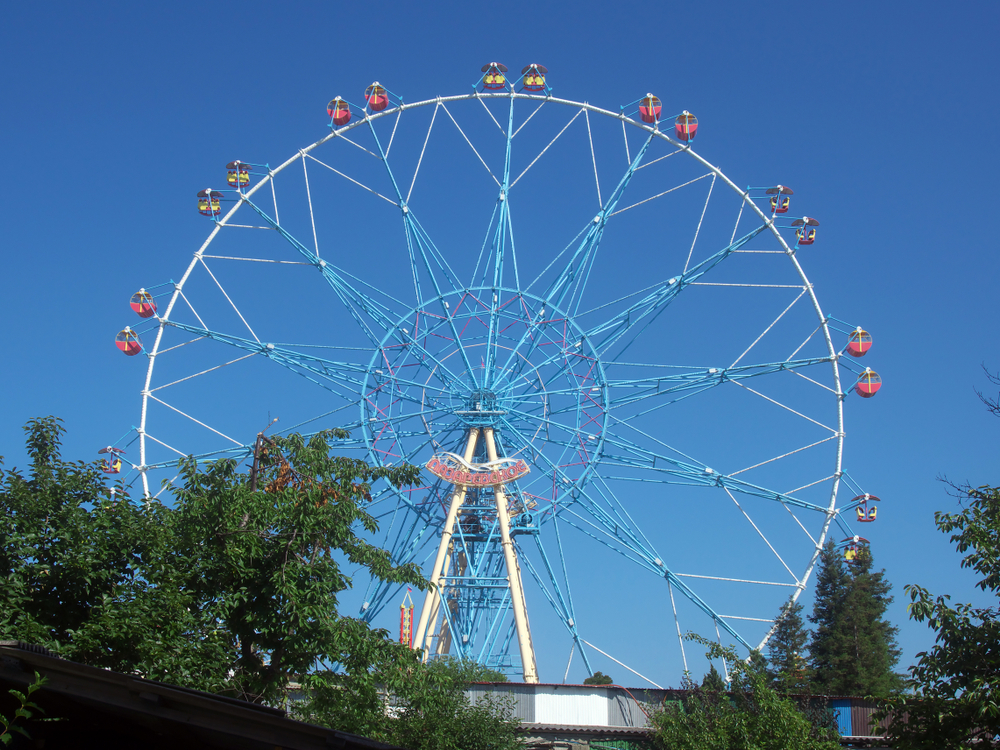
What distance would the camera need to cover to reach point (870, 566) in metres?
49.1

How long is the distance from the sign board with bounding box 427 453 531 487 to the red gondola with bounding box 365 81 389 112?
10.5 metres

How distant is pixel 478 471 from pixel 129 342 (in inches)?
411

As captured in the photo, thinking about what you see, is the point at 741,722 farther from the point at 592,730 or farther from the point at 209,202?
the point at 209,202

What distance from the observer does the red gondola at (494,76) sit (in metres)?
30.1

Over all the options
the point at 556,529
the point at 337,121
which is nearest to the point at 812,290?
the point at 556,529

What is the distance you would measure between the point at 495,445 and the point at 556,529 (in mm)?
2953

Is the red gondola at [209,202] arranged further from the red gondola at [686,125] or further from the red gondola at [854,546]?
the red gondola at [854,546]

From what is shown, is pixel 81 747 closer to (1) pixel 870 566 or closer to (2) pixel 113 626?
(2) pixel 113 626

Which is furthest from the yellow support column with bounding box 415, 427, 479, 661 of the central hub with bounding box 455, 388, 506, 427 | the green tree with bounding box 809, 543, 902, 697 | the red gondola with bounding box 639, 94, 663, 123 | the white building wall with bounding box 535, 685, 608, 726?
the green tree with bounding box 809, 543, 902, 697

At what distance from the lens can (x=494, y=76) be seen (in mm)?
30125

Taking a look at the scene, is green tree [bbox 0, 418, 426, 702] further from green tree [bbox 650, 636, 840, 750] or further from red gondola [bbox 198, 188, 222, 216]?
red gondola [bbox 198, 188, 222, 216]

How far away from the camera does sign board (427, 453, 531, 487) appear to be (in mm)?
27828

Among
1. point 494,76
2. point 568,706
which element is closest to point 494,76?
point 494,76

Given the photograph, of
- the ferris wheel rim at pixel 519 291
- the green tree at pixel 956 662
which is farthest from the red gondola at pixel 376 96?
the green tree at pixel 956 662
